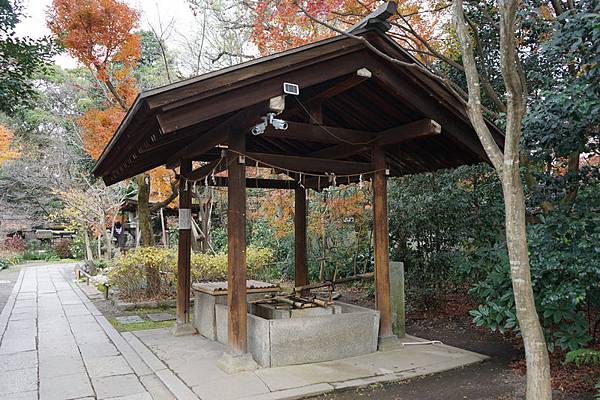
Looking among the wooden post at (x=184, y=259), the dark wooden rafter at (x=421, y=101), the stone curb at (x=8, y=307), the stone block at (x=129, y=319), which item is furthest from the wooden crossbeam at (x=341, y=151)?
the stone curb at (x=8, y=307)

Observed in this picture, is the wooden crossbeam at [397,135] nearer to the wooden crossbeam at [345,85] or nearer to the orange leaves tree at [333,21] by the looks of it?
the wooden crossbeam at [345,85]

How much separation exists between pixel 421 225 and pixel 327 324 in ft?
11.6

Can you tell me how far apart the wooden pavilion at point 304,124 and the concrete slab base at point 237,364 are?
7 cm

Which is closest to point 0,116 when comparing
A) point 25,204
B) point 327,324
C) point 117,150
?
point 25,204

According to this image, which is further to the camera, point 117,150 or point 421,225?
point 421,225

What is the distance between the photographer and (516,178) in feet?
10.7

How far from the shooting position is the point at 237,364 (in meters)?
4.76

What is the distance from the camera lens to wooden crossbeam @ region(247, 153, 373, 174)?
17.6 feet

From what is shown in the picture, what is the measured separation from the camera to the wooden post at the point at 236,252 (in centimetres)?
485

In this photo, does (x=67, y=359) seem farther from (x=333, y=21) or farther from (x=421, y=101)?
(x=333, y=21)

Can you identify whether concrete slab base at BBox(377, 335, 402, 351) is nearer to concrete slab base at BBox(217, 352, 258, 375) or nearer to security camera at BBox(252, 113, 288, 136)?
concrete slab base at BBox(217, 352, 258, 375)

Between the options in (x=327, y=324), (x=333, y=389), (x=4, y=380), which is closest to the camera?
(x=333, y=389)

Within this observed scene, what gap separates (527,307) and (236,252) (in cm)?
298

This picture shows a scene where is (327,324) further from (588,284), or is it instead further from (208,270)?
(208,270)
